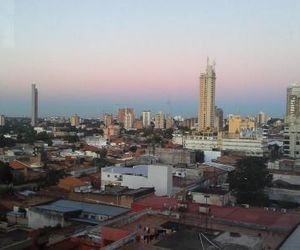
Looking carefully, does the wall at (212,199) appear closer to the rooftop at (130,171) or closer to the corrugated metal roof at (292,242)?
the rooftop at (130,171)

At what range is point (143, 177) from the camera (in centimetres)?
564

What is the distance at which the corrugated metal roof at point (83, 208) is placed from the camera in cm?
388

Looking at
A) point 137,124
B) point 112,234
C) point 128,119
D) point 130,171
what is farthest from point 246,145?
point 128,119

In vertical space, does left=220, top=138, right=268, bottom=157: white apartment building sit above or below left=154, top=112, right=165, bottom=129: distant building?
below

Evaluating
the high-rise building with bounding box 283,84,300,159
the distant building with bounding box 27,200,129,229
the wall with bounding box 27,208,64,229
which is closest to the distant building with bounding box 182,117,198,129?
the high-rise building with bounding box 283,84,300,159

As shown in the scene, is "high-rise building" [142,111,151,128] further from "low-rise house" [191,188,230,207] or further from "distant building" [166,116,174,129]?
"low-rise house" [191,188,230,207]

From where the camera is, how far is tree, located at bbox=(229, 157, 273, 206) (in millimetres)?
5130

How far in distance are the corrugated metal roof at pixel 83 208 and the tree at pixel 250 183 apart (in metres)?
1.73

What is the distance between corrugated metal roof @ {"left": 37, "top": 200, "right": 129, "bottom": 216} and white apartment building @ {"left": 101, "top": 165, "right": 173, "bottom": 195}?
1.36 m

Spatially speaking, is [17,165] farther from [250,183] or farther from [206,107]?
[206,107]

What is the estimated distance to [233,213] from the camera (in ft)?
11.3

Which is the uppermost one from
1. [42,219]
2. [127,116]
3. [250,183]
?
[127,116]

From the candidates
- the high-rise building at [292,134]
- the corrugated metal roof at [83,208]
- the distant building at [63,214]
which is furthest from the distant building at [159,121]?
the distant building at [63,214]

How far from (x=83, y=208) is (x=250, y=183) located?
2.32 m
